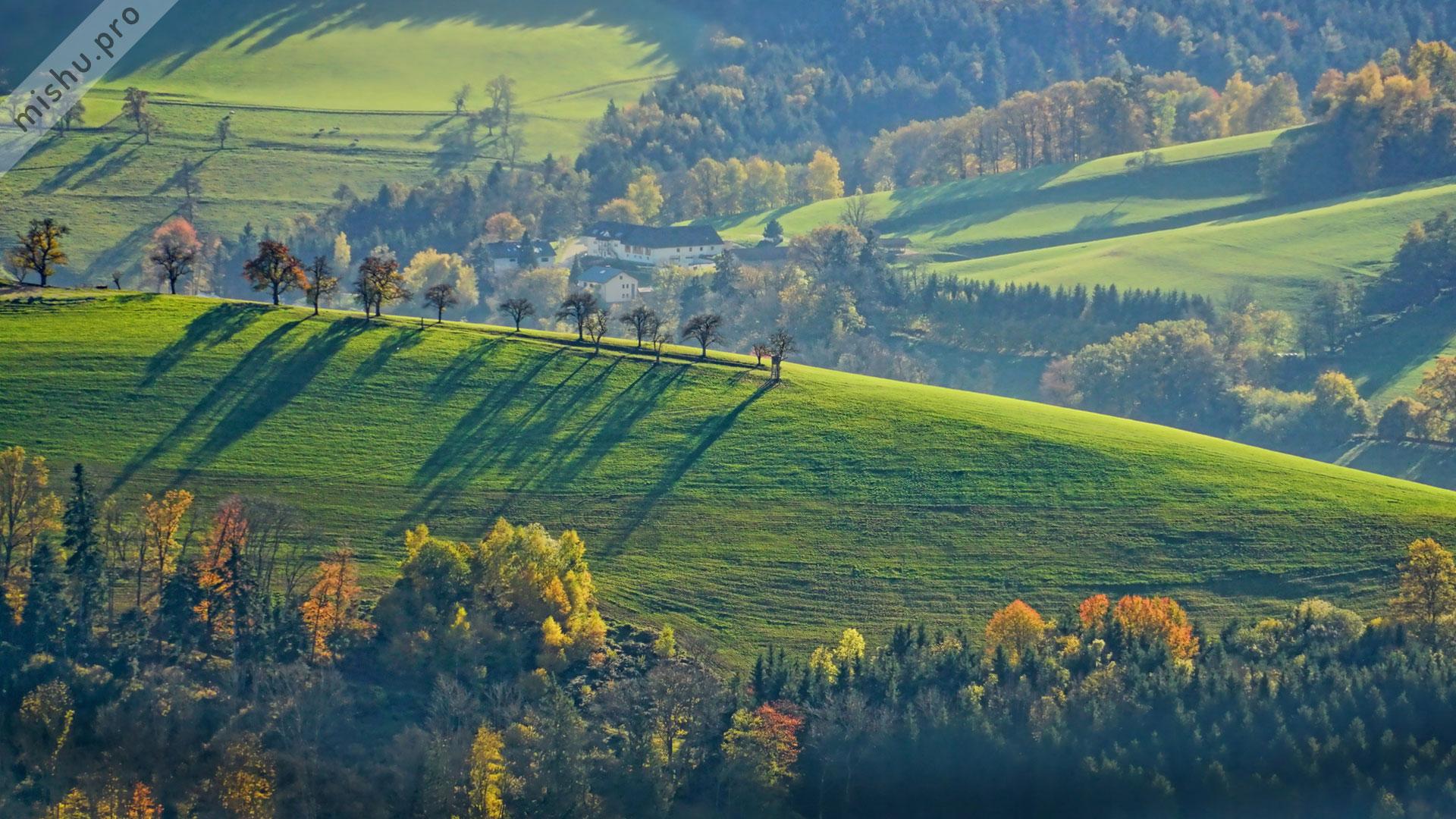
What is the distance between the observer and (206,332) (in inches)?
Result: 4102

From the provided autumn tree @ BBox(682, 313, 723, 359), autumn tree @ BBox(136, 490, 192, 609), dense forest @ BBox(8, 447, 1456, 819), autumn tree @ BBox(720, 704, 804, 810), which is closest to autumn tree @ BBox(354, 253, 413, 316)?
autumn tree @ BBox(682, 313, 723, 359)

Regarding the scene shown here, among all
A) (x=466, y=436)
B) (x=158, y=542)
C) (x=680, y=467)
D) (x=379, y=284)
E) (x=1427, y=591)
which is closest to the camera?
(x=158, y=542)

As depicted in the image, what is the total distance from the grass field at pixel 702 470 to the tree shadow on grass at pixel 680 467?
17cm

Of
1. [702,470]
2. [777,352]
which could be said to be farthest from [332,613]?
[777,352]

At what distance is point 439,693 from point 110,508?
78.9 feet

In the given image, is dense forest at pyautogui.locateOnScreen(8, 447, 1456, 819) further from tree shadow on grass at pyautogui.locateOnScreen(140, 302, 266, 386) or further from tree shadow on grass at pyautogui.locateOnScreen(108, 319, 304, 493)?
tree shadow on grass at pyautogui.locateOnScreen(140, 302, 266, 386)

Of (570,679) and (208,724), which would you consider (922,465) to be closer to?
(570,679)

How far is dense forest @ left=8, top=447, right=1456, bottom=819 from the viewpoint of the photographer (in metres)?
65.5

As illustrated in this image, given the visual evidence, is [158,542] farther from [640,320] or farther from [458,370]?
[640,320]

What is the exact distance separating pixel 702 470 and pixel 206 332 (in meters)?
37.3

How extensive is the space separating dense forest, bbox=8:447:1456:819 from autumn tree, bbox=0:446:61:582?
0.20m

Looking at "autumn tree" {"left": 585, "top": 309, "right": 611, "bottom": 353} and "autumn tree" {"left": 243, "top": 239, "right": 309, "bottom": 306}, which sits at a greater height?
"autumn tree" {"left": 243, "top": 239, "right": 309, "bottom": 306}

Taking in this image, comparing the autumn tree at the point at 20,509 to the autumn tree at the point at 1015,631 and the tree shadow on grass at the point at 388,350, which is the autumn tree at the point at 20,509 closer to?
the tree shadow on grass at the point at 388,350

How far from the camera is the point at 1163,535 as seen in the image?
291 feet
